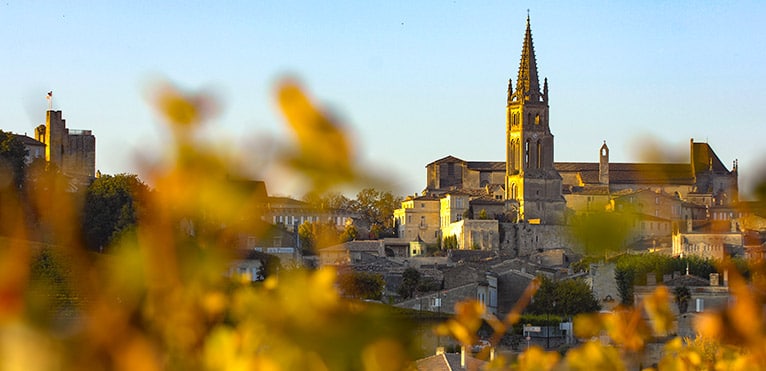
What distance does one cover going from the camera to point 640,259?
6191 cm

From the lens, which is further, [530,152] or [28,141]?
[530,152]

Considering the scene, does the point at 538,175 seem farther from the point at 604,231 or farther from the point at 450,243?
the point at 604,231

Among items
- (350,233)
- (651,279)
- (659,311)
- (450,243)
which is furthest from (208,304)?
(450,243)

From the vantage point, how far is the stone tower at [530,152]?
8781 cm

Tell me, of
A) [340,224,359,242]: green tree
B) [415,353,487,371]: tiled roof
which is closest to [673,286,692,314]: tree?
[415,353,487,371]: tiled roof

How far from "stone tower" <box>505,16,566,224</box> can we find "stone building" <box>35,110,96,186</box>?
2880 centimetres

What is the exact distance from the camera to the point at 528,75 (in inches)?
3834

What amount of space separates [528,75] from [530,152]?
18.0ft

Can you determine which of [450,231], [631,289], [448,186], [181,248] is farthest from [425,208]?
[181,248]

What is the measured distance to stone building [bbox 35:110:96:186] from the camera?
6100 cm

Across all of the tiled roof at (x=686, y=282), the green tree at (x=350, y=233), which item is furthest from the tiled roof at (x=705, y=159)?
the tiled roof at (x=686, y=282)

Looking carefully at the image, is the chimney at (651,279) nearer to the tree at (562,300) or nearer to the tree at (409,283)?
the tree at (562,300)

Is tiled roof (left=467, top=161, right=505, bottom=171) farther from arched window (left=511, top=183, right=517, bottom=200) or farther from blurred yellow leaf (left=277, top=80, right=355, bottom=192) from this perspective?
blurred yellow leaf (left=277, top=80, right=355, bottom=192)

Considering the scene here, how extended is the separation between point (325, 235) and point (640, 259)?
58.8 metres
